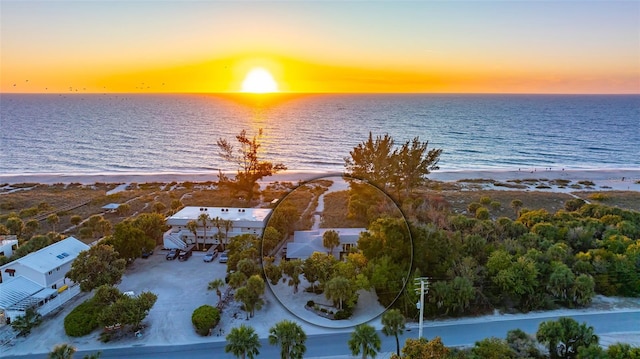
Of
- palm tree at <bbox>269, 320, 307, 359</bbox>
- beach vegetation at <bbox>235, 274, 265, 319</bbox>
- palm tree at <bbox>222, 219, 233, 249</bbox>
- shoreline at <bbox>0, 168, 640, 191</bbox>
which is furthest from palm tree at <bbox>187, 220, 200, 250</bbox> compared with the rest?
shoreline at <bbox>0, 168, 640, 191</bbox>

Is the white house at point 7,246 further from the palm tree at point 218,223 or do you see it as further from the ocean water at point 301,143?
the ocean water at point 301,143

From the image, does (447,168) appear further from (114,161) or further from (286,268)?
(286,268)

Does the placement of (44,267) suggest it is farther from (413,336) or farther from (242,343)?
(413,336)

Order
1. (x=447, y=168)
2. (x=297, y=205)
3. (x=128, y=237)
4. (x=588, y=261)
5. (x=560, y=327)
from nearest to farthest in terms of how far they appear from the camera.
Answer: (x=297, y=205), (x=560, y=327), (x=588, y=261), (x=128, y=237), (x=447, y=168)

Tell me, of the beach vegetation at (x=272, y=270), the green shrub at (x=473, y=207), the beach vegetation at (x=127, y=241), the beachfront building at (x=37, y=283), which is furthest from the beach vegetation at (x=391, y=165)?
the beach vegetation at (x=272, y=270)

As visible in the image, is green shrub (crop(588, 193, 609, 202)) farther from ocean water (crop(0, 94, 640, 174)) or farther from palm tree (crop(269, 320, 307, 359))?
palm tree (crop(269, 320, 307, 359))

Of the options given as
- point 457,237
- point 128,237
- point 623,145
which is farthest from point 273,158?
point 623,145
